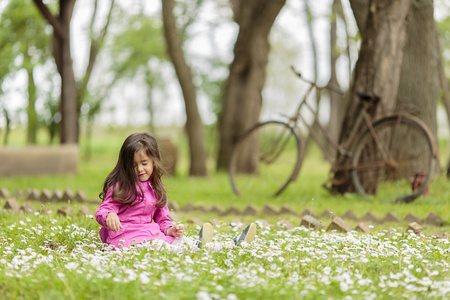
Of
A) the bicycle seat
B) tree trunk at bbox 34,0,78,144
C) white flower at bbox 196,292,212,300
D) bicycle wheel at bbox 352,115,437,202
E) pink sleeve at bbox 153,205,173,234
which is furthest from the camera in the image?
tree trunk at bbox 34,0,78,144

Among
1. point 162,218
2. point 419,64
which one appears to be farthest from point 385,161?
point 162,218

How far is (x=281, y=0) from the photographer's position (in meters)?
10.9

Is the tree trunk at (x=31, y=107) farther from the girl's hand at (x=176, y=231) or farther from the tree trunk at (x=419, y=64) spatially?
the girl's hand at (x=176, y=231)

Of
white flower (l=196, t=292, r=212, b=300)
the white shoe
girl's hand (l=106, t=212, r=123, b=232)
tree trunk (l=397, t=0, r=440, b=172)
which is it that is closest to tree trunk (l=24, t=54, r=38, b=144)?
tree trunk (l=397, t=0, r=440, b=172)

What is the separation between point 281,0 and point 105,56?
46.8 ft

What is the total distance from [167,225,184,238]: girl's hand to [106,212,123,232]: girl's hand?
17.6 inches

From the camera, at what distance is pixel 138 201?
4176 mm

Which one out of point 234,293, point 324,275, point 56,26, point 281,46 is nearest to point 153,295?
point 234,293

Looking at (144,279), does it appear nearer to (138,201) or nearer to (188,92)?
(138,201)

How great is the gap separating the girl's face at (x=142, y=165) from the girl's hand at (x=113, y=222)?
438 mm

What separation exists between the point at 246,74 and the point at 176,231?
881 cm

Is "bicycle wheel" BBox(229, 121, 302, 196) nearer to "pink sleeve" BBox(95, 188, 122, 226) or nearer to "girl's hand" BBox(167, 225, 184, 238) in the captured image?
"girl's hand" BBox(167, 225, 184, 238)

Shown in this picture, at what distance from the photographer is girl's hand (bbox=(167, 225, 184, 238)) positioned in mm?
4086

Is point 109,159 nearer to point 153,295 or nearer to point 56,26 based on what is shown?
point 56,26
